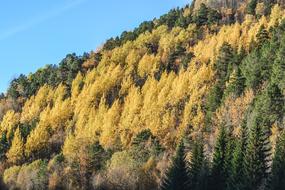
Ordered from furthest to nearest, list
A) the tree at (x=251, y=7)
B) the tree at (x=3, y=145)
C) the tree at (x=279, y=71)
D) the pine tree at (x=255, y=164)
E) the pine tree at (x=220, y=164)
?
the tree at (x=251, y=7), the tree at (x=3, y=145), the tree at (x=279, y=71), the pine tree at (x=220, y=164), the pine tree at (x=255, y=164)

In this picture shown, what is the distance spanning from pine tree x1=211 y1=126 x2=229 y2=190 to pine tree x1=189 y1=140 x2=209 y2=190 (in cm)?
116

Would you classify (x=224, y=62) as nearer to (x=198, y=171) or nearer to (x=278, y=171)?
(x=198, y=171)

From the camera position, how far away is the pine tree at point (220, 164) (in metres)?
66.4

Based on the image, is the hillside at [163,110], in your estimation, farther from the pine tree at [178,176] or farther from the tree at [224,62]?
the tree at [224,62]

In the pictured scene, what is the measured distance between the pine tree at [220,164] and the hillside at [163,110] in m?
0.12

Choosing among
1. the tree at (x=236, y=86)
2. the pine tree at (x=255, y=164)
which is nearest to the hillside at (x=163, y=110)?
the pine tree at (x=255, y=164)

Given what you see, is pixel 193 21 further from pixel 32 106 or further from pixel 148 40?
pixel 32 106

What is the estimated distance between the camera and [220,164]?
68.4 metres

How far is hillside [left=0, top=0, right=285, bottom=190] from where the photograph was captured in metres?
Answer: 71.2

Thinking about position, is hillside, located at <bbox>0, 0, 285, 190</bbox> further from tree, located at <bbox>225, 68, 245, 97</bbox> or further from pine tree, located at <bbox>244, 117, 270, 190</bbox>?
tree, located at <bbox>225, 68, 245, 97</bbox>

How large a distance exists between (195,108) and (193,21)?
5431 centimetres

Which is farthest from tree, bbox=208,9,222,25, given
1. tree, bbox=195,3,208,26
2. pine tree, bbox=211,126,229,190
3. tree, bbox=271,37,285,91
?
pine tree, bbox=211,126,229,190

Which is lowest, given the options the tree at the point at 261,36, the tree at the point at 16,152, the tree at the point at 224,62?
the tree at the point at 16,152

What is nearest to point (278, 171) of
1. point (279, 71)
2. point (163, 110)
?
point (279, 71)
